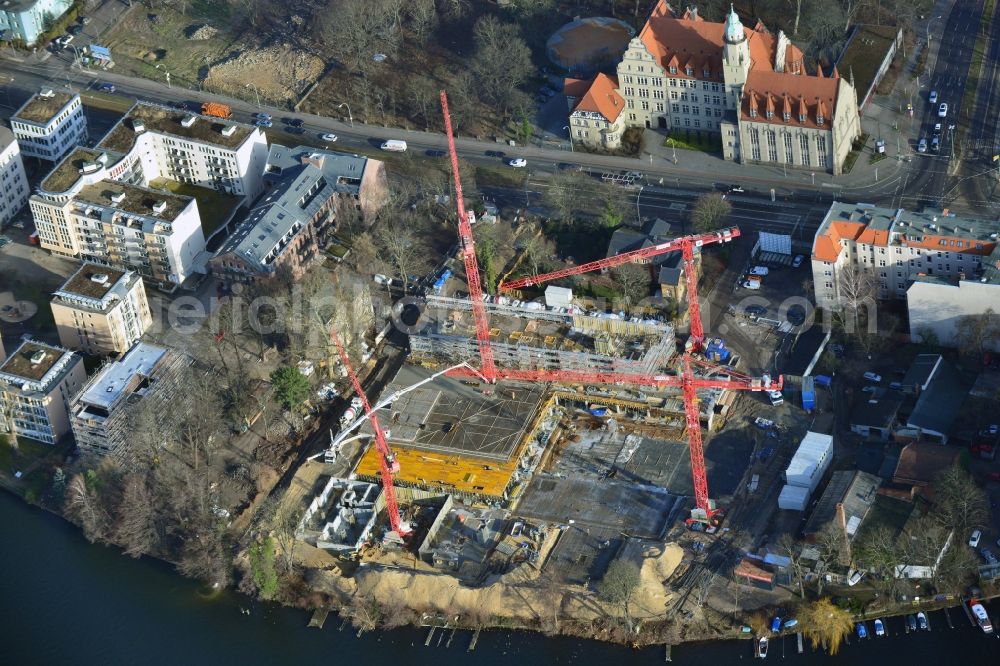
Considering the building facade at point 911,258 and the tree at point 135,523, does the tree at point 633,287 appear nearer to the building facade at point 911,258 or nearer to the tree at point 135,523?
the building facade at point 911,258

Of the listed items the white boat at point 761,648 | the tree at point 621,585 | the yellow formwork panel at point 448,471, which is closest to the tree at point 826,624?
the white boat at point 761,648

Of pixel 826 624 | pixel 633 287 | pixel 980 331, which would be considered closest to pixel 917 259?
pixel 980 331

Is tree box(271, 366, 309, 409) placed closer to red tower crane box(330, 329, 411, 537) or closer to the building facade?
red tower crane box(330, 329, 411, 537)

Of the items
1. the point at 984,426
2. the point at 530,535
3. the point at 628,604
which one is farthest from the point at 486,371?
the point at 984,426

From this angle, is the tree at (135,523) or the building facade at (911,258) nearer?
the tree at (135,523)

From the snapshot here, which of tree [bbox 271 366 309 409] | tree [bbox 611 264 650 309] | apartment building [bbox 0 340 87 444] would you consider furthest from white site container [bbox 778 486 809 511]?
apartment building [bbox 0 340 87 444]

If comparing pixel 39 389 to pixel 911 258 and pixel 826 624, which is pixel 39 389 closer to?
pixel 826 624

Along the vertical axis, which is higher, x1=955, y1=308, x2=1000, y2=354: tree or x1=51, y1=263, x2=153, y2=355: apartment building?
x1=955, y1=308, x2=1000, y2=354: tree
